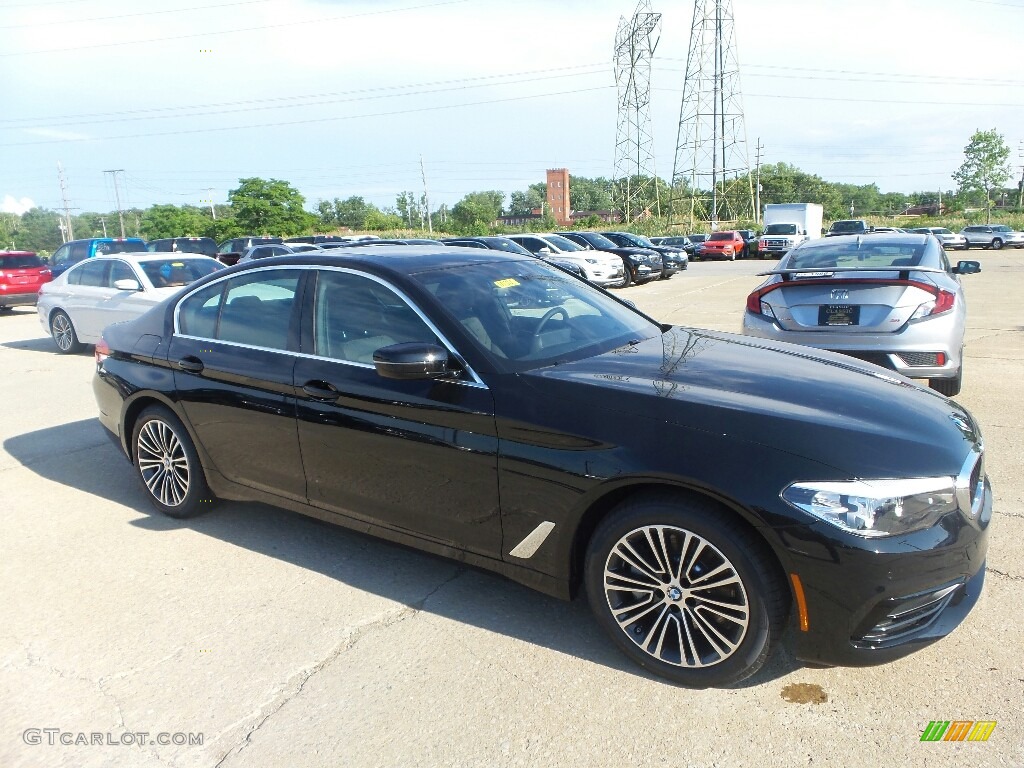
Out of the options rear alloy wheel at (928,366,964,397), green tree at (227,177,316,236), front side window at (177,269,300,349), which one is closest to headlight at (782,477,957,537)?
front side window at (177,269,300,349)

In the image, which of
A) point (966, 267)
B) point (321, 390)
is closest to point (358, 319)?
point (321, 390)

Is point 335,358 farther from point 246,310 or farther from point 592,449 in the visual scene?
point 592,449

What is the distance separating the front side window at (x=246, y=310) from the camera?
410 cm

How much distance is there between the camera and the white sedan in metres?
10.8

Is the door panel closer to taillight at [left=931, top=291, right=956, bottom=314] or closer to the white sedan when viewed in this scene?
taillight at [left=931, top=291, right=956, bottom=314]

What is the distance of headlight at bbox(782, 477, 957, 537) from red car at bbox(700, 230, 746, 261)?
133 ft

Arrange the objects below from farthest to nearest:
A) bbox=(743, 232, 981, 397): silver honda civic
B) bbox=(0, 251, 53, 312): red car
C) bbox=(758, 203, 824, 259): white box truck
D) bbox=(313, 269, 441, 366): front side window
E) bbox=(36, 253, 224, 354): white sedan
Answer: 1. bbox=(758, 203, 824, 259): white box truck
2. bbox=(0, 251, 53, 312): red car
3. bbox=(36, 253, 224, 354): white sedan
4. bbox=(743, 232, 981, 397): silver honda civic
5. bbox=(313, 269, 441, 366): front side window

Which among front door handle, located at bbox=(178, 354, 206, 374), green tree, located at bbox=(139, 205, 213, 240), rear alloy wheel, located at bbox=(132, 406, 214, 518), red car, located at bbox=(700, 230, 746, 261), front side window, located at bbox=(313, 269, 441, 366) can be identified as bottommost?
red car, located at bbox=(700, 230, 746, 261)

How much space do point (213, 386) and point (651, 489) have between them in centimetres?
263

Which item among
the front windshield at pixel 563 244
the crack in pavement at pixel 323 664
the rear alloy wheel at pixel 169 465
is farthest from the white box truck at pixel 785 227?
the crack in pavement at pixel 323 664

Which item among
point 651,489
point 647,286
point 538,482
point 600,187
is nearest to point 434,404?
point 538,482

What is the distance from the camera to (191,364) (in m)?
4.44

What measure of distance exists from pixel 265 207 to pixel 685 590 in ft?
212

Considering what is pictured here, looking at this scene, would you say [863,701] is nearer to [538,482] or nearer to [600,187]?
[538,482]
